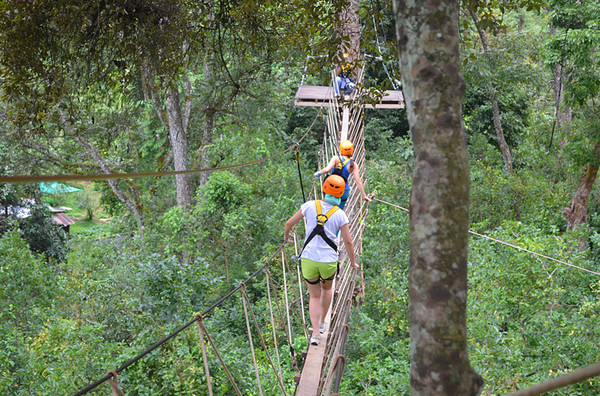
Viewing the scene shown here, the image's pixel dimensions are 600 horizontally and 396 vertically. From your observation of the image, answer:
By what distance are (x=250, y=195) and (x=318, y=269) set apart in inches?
189

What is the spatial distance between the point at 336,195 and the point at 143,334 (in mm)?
2636

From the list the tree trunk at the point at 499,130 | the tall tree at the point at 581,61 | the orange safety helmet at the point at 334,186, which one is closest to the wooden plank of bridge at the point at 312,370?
the orange safety helmet at the point at 334,186

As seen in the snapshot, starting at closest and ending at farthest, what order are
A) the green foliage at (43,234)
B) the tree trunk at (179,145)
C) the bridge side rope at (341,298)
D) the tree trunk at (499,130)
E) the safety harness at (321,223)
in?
the bridge side rope at (341,298) → the safety harness at (321,223) → the tree trunk at (179,145) → the tree trunk at (499,130) → the green foliage at (43,234)

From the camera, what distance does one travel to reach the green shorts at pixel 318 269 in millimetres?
2704

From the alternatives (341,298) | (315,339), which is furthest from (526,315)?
(315,339)

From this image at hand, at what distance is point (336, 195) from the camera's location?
264cm

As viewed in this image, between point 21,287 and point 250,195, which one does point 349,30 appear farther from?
point 21,287

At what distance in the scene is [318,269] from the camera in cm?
273

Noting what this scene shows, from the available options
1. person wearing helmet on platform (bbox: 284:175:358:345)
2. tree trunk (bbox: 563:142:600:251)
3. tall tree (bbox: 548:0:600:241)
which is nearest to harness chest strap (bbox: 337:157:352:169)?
person wearing helmet on platform (bbox: 284:175:358:345)

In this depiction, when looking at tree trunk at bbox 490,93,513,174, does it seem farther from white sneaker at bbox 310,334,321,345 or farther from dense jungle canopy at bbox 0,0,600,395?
white sneaker at bbox 310,334,321,345

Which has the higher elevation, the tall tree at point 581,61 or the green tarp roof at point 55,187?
the tall tree at point 581,61

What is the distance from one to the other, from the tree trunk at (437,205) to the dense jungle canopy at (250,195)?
0.02 m

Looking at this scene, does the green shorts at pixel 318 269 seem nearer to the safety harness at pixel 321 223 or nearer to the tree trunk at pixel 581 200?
the safety harness at pixel 321 223

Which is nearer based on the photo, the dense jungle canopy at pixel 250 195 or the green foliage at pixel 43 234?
the dense jungle canopy at pixel 250 195
